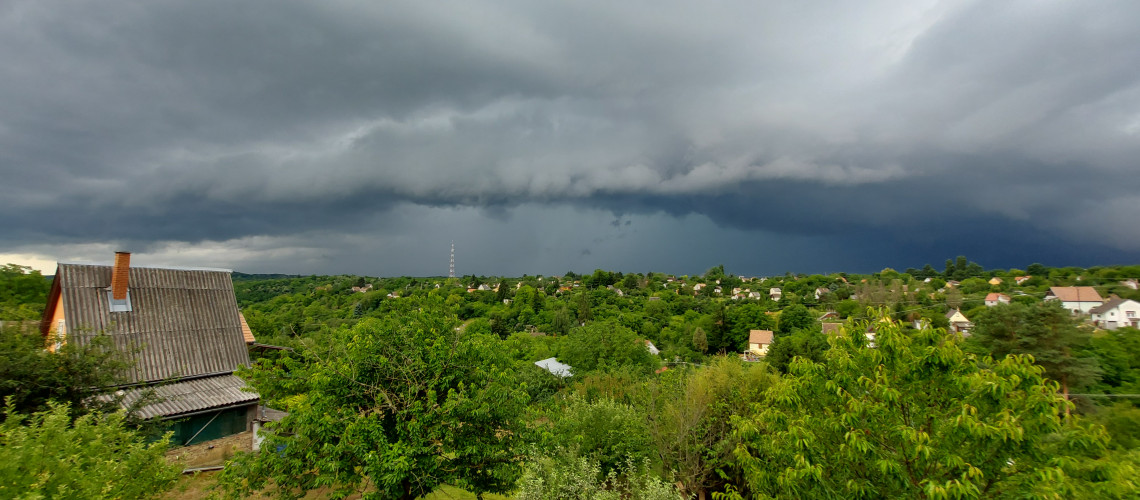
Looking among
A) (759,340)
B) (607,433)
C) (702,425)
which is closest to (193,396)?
(607,433)

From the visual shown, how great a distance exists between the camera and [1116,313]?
46.2 m

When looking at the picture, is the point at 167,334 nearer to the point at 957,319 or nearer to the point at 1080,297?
the point at 957,319

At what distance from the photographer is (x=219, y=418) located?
15648 millimetres

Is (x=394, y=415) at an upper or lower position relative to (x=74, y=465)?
lower

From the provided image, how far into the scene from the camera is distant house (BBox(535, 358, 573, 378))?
42.3m

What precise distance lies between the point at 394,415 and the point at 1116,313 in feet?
232

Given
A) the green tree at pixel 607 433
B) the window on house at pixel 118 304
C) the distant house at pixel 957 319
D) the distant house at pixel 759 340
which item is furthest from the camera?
the distant house at pixel 759 340

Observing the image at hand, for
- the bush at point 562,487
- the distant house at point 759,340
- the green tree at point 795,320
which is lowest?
the distant house at point 759,340

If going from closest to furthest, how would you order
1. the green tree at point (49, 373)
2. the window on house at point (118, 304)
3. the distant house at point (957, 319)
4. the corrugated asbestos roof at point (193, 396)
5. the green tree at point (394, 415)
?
the green tree at point (394, 415) → the green tree at point (49, 373) → the corrugated asbestos roof at point (193, 396) → the window on house at point (118, 304) → the distant house at point (957, 319)

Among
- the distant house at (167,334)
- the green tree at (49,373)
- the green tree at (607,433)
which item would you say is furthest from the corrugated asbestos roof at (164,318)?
the green tree at (607,433)

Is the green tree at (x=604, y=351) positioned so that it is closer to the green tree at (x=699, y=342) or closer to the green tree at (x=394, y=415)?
the green tree at (x=699, y=342)

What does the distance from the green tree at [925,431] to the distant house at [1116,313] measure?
57222mm

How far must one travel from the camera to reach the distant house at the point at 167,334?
14.6 meters

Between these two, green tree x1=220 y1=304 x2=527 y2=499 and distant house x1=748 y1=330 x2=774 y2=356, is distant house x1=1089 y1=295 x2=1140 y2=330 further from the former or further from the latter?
green tree x1=220 y1=304 x2=527 y2=499
